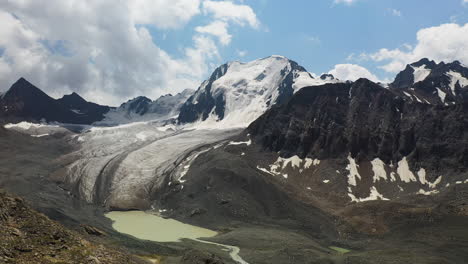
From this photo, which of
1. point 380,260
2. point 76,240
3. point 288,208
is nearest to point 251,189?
point 288,208

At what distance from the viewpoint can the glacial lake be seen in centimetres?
14625

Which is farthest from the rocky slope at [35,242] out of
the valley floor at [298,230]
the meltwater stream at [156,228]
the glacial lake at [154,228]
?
the glacial lake at [154,228]

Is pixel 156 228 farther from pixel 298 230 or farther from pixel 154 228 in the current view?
pixel 298 230

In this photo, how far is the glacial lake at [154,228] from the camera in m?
146

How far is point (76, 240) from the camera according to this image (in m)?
47.3

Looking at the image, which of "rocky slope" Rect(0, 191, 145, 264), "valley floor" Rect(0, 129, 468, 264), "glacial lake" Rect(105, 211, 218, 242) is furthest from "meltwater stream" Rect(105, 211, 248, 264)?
"rocky slope" Rect(0, 191, 145, 264)

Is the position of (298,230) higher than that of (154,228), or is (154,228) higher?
(298,230)

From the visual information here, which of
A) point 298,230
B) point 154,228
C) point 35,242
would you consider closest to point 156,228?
point 154,228

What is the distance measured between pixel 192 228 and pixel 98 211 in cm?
5976

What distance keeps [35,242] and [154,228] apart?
4901 inches

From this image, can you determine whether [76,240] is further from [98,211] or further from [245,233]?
[98,211]

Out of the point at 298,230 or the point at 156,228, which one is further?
the point at 156,228

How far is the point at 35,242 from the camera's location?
43.2 metres

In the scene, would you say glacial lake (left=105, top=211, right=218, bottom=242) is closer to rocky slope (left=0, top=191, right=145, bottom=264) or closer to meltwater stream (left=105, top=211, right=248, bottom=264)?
meltwater stream (left=105, top=211, right=248, bottom=264)
